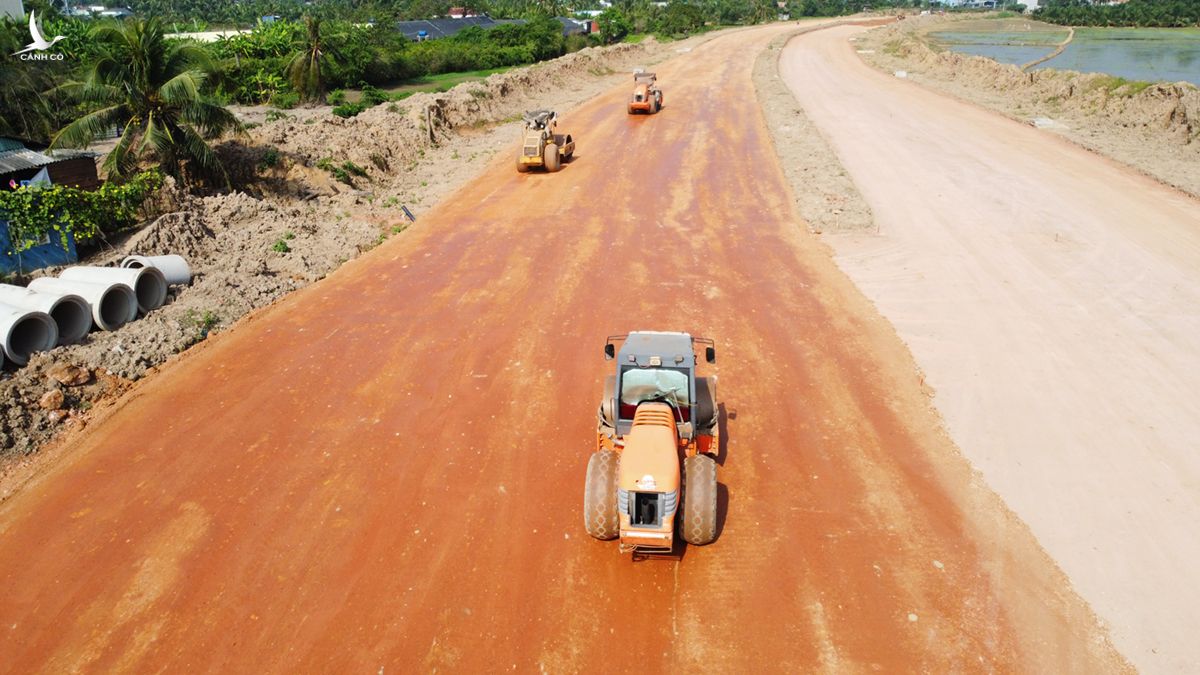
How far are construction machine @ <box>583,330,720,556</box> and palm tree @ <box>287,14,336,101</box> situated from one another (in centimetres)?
3809

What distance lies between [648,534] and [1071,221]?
60.4 ft

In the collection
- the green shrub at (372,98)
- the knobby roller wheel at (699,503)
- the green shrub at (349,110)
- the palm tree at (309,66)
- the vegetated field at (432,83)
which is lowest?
the knobby roller wheel at (699,503)

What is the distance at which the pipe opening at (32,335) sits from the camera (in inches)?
508

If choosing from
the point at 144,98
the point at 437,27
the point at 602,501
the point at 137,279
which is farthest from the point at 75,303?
the point at 437,27

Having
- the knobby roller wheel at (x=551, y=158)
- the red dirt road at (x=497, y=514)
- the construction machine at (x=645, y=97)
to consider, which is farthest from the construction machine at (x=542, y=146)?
the red dirt road at (x=497, y=514)

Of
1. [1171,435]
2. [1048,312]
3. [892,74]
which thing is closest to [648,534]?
[1171,435]

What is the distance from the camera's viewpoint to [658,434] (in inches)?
352

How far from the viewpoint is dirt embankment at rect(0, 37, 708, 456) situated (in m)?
12.5

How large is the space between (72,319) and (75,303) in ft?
1.08

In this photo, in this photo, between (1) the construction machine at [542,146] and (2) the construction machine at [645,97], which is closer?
(1) the construction machine at [542,146]

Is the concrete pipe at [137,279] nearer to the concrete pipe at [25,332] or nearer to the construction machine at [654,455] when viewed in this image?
the concrete pipe at [25,332]

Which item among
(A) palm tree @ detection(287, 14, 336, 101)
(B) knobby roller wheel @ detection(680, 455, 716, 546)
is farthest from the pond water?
(B) knobby roller wheel @ detection(680, 455, 716, 546)

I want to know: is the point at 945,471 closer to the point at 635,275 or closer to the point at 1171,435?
the point at 1171,435

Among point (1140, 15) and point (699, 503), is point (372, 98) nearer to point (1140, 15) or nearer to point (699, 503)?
point (699, 503)
